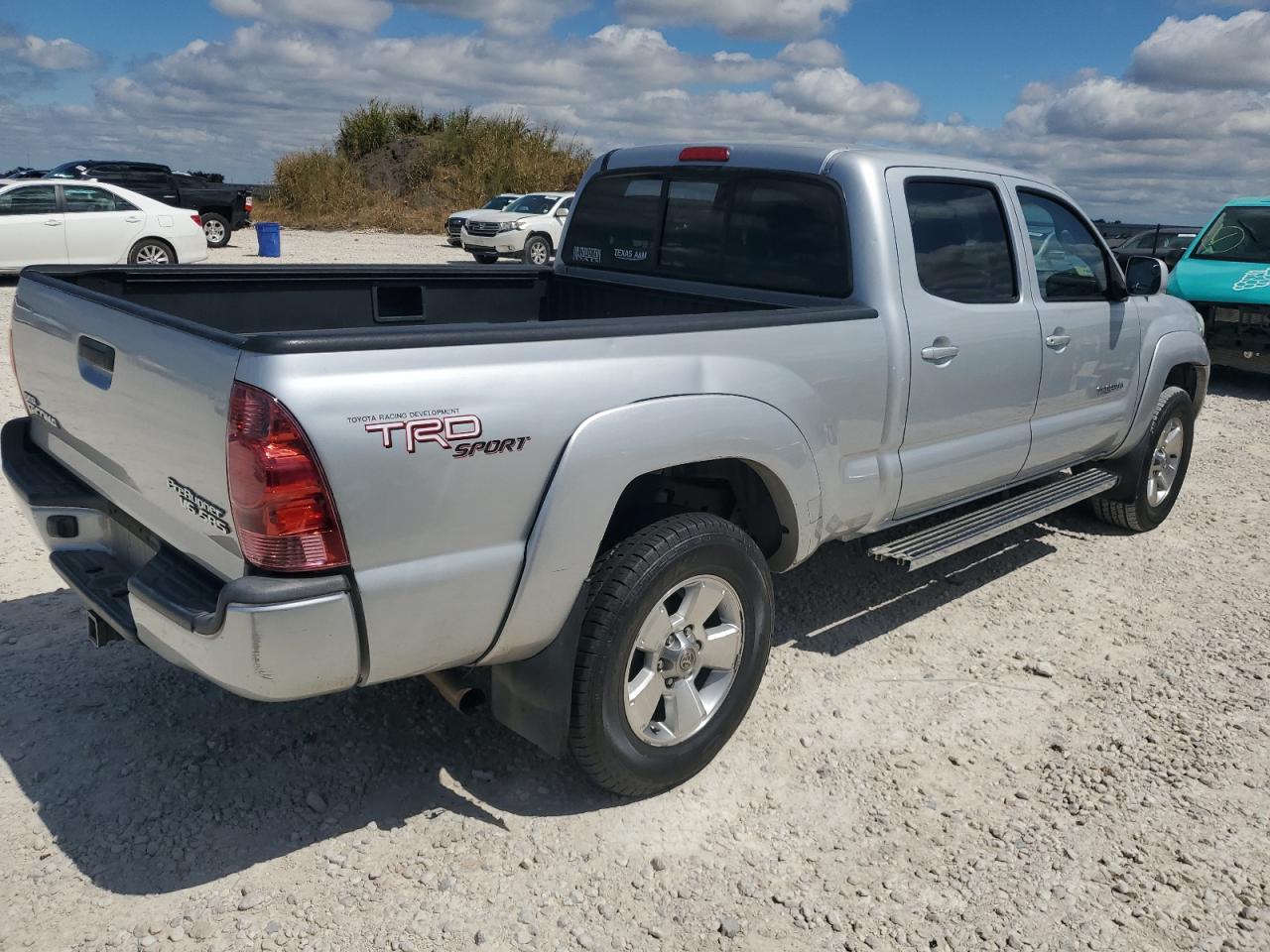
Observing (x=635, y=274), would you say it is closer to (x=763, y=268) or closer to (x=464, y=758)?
(x=763, y=268)

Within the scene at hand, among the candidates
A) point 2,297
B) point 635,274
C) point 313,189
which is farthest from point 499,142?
point 635,274

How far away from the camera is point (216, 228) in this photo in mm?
23000

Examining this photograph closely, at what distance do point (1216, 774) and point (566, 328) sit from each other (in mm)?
2745

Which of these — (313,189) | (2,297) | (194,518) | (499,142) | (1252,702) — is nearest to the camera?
(194,518)

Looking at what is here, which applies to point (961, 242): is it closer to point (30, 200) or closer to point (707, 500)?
point (707, 500)

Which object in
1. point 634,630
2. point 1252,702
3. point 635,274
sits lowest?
point 1252,702

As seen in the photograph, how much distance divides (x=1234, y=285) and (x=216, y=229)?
65.4 feet

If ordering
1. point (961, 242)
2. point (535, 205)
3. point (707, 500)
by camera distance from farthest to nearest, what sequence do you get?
point (535, 205)
point (961, 242)
point (707, 500)

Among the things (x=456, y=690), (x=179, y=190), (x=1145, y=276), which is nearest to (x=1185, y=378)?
(x=1145, y=276)

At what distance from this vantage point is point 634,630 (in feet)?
9.84

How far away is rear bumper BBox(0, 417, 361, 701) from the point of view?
2.37 m

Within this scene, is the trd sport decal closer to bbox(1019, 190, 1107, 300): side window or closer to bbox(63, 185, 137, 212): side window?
bbox(1019, 190, 1107, 300): side window

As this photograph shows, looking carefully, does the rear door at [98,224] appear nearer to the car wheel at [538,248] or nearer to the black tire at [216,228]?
the black tire at [216,228]

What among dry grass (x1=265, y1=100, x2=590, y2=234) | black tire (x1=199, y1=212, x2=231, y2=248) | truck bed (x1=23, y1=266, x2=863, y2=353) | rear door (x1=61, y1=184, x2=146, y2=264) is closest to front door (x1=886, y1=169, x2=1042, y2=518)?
truck bed (x1=23, y1=266, x2=863, y2=353)
